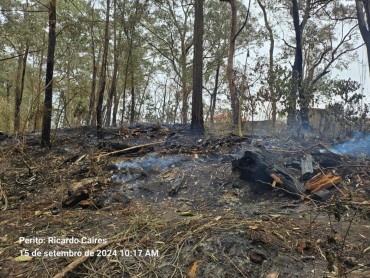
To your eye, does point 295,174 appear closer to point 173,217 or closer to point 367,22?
point 173,217

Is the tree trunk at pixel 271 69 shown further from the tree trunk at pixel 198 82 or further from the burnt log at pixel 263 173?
the burnt log at pixel 263 173

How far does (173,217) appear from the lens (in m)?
4.43

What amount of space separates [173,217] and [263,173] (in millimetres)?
1672

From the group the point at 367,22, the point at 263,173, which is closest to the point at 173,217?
the point at 263,173

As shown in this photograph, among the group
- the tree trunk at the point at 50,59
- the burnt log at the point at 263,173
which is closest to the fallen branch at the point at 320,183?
the burnt log at the point at 263,173

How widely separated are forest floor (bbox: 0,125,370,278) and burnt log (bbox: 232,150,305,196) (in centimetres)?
14

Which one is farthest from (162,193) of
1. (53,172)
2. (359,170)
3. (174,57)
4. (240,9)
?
(174,57)

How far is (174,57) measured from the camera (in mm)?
21047

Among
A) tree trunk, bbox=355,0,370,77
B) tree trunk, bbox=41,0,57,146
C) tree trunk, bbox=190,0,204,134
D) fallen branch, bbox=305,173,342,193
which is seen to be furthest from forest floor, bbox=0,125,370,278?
tree trunk, bbox=355,0,370,77

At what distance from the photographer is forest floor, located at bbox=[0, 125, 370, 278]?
9.87 feet

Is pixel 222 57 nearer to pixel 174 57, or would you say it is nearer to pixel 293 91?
pixel 174 57

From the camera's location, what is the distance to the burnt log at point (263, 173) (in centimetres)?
486

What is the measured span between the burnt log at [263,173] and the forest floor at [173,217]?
144 millimetres

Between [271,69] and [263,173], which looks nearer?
[263,173]
